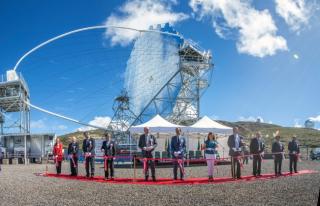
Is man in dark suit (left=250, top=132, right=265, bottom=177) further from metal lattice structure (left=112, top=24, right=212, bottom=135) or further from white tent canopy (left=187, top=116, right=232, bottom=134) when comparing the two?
metal lattice structure (left=112, top=24, right=212, bottom=135)

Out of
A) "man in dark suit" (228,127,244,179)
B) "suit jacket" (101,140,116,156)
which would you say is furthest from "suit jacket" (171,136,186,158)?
"suit jacket" (101,140,116,156)

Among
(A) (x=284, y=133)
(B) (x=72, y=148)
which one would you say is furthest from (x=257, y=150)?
(A) (x=284, y=133)

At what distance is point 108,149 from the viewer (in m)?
19.5

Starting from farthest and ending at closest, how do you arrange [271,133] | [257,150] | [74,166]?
[271,133]
[74,166]
[257,150]

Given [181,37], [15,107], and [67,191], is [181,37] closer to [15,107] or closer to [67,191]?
[15,107]

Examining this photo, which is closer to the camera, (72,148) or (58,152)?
(72,148)

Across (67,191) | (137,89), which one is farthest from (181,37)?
(67,191)

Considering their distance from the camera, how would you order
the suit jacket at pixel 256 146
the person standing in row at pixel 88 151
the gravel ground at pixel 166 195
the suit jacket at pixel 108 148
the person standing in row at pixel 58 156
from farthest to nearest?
the person standing in row at pixel 58 156, the person standing in row at pixel 88 151, the suit jacket at pixel 256 146, the suit jacket at pixel 108 148, the gravel ground at pixel 166 195

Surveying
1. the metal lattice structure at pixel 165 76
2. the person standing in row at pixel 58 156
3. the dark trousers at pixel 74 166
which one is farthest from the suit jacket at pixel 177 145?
the metal lattice structure at pixel 165 76

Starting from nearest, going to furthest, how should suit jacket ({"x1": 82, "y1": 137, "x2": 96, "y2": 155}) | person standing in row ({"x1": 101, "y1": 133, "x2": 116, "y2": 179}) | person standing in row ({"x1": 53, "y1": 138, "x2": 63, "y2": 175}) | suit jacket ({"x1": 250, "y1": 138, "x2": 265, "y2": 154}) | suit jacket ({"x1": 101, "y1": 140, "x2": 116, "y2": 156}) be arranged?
person standing in row ({"x1": 101, "y1": 133, "x2": 116, "y2": 179}), suit jacket ({"x1": 101, "y1": 140, "x2": 116, "y2": 156}), suit jacket ({"x1": 250, "y1": 138, "x2": 265, "y2": 154}), suit jacket ({"x1": 82, "y1": 137, "x2": 96, "y2": 155}), person standing in row ({"x1": 53, "y1": 138, "x2": 63, "y2": 175})

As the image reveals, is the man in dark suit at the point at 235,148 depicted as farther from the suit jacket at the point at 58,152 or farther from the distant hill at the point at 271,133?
the distant hill at the point at 271,133

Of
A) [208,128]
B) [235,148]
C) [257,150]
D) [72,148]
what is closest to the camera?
[235,148]

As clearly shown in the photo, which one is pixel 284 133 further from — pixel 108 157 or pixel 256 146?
pixel 108 157

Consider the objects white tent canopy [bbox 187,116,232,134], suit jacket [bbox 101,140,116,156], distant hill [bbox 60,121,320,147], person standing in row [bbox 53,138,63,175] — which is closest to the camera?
suit jacket [bbox 101,140,116,156]
